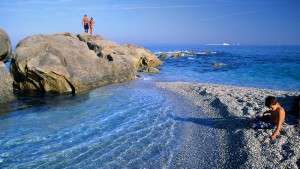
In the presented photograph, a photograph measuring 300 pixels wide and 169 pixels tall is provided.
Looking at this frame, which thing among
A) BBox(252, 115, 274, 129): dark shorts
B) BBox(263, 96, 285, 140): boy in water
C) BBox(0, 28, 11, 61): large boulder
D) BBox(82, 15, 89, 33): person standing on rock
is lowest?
BBox(252, 115, 274, 129): dark shorts

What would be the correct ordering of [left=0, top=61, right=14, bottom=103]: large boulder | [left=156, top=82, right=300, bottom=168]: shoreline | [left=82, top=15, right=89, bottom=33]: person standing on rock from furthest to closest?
1. [left=82, top=15, right=89, bottom=33]: person standing on rock
2. [left=0, top=61, right=14, bottom=103]: large boulder
3. [left=156, top=82, right=300, bottom=168]: shoreline

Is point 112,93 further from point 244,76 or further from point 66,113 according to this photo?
point 244,76

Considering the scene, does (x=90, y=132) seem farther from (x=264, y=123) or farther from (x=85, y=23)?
(x=85, y=23)

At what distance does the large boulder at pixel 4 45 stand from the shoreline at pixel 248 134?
50.8 feet

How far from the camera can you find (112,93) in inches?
874

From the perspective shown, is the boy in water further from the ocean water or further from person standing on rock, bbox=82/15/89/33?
person standing on rock, bbox=82/15/89/33

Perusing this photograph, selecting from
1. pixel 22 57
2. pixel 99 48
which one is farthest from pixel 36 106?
pixel 99 48

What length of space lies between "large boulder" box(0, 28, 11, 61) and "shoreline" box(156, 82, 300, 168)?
50.8ft

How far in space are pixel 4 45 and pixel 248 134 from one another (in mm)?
20833

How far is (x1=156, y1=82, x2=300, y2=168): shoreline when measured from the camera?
10.3 metres

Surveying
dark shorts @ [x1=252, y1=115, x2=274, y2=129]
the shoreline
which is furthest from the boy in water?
the shoreline

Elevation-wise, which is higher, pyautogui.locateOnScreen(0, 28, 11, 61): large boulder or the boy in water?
pyautogui.locateOnScreen(0, 28, 11, 61): large boulder

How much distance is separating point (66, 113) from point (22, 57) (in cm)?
660

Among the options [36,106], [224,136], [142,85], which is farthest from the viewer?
[142,85]
